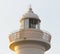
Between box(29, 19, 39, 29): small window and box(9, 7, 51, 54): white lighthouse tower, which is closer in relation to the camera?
box(9, 7, 51, 54): white lighthouse tower

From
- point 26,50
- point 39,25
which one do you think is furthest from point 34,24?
point 26,50

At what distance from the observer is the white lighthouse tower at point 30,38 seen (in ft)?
52.8

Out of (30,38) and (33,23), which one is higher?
(33,23)

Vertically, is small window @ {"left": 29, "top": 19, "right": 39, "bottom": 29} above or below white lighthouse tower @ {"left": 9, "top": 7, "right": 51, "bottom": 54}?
above

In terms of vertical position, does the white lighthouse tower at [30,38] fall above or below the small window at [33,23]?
below

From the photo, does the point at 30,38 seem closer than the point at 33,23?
Yes

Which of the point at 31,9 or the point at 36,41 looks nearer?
the point at 36,41

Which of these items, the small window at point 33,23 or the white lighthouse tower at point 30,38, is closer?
the white lighthouse tower at point 30,38

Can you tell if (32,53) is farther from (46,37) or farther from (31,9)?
(31,9)

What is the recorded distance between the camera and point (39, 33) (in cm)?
1630

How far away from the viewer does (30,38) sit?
52.6 feet

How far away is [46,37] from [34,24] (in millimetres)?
868

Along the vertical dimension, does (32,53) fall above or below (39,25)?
below

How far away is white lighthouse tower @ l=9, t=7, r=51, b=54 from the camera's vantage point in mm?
16094
